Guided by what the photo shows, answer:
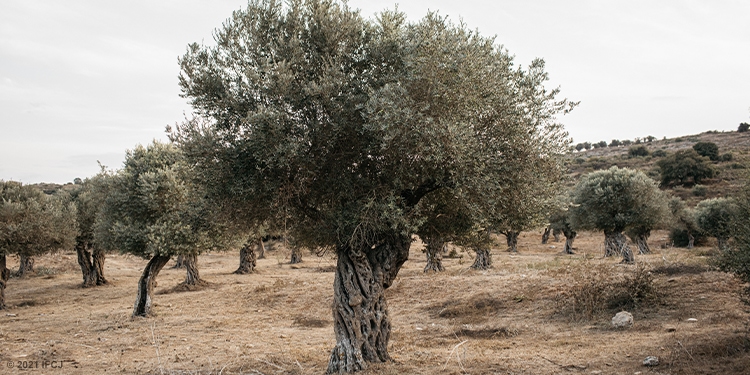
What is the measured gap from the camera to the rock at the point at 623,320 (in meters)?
15.1

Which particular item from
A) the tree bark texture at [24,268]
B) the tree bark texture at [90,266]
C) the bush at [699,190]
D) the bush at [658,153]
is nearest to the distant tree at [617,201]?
the tree bark texture at [90,266]

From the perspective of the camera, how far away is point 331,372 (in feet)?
38.2

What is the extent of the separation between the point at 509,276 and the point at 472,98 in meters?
15.5

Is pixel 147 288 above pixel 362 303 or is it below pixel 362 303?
below

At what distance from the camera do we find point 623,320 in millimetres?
15219

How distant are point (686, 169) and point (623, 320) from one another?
67.6 m

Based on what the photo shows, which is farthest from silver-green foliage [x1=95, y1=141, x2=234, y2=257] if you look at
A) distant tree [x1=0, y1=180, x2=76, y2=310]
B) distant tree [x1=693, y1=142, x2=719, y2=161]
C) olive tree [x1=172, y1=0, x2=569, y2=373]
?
distant tree [x1=693, y1=142, x2=719, y2=161]

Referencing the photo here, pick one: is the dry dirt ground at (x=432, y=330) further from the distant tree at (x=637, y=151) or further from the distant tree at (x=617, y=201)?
the distant tree at (x=637, y=151)

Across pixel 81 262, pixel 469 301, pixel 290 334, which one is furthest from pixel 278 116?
pixel 81 262

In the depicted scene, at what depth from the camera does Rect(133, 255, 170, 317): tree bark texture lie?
2339 cm

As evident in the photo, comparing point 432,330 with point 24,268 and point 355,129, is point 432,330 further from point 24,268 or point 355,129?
point 24,268

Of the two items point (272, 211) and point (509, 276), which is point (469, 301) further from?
point (272, 211)

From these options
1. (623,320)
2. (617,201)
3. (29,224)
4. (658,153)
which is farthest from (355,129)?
(658,153)

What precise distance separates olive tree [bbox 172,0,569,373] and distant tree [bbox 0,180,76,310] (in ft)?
70.3
